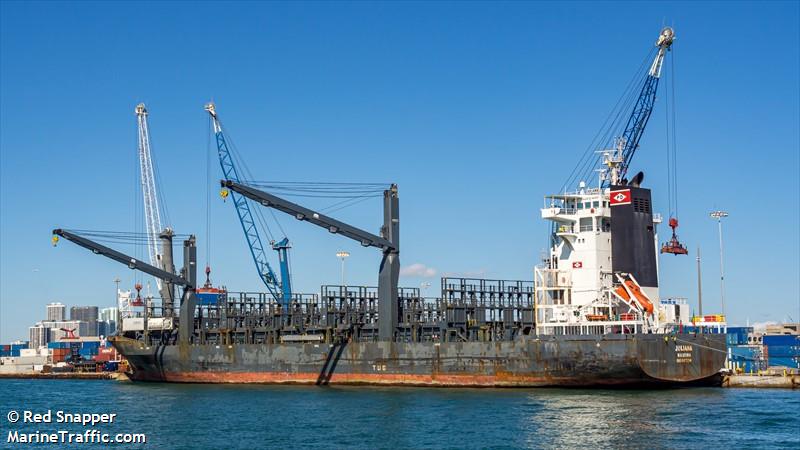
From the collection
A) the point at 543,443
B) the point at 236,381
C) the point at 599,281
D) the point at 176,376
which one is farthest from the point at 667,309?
the point at 176,376

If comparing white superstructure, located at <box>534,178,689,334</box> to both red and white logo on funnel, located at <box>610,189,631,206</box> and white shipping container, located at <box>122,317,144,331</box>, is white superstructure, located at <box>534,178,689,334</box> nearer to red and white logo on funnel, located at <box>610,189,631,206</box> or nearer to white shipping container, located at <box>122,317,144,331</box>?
red and white logo on funnel, located at <box>610,189,631,206</box>

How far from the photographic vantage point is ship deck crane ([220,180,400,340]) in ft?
221

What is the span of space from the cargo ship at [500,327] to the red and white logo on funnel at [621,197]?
0.07 meters

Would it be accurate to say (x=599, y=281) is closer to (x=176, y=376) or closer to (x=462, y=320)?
(x=462, y=320)

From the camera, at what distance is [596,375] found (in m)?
57.1

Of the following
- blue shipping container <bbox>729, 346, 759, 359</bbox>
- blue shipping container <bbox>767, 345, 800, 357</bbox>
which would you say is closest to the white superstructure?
blue shipping container <bbox>729, 346, 759, 359</bbox>

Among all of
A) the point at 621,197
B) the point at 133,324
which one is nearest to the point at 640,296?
the point at 621,197

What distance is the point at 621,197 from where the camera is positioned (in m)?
62.7

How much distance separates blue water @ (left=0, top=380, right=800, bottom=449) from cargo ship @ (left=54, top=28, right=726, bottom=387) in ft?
6.48

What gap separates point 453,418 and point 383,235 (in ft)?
78.1

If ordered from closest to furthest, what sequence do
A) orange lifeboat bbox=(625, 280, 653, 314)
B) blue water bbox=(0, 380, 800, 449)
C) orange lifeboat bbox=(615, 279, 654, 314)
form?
1. blue water bbox=(0, 380, 800, 449)
2. orange lifeboat bbox=(625, 280, 653, 314)
3. orange lifeboat bbox=(615, 279, 654, 314)

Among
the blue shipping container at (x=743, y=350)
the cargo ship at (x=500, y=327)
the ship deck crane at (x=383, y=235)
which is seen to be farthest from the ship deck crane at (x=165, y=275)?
the blue shipping container at (x=743, y=350)

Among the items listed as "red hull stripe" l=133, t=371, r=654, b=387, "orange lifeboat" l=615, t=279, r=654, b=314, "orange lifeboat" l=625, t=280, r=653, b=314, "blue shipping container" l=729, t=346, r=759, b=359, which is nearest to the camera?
"red hull stripe" l=133, t=371, r=654, b=387

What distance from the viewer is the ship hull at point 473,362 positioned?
56.2m
